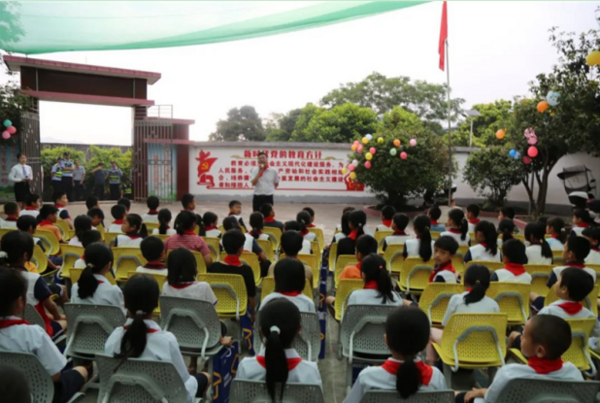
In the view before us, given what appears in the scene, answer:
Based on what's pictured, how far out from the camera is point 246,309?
11.0 ft

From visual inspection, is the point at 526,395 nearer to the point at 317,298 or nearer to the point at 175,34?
the point at 317,298

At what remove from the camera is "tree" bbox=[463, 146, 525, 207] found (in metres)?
12.6

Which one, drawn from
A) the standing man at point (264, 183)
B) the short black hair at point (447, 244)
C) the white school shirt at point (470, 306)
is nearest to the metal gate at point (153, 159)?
the standing man at point (264, 183)

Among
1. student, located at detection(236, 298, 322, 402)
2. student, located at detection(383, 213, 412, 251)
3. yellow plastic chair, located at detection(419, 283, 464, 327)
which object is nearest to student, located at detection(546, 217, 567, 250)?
student, located at detection(383, 213, 412, 251)

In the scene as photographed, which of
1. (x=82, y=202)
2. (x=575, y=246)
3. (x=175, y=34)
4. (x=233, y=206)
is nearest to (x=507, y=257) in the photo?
(x=575, y=246)

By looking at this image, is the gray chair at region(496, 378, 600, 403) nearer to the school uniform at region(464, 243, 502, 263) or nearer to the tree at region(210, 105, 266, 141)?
the school uniform at region(464, 243, 502, 263)

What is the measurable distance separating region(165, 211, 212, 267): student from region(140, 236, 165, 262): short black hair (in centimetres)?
85

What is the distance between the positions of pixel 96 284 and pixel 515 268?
2.75 metres

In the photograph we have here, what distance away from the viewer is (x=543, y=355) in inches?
75.1

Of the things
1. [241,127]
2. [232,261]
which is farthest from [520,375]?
[241,127]

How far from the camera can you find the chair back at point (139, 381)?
6.14 feet

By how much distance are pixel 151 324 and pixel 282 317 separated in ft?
2.07

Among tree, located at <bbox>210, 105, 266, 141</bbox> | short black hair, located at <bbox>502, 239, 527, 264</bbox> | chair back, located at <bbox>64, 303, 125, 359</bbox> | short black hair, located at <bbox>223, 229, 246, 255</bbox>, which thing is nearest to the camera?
chair back, located at <bbox>64, 303, 125, 359</bbox>

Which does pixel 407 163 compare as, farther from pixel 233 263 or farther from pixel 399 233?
pixel 233 263
